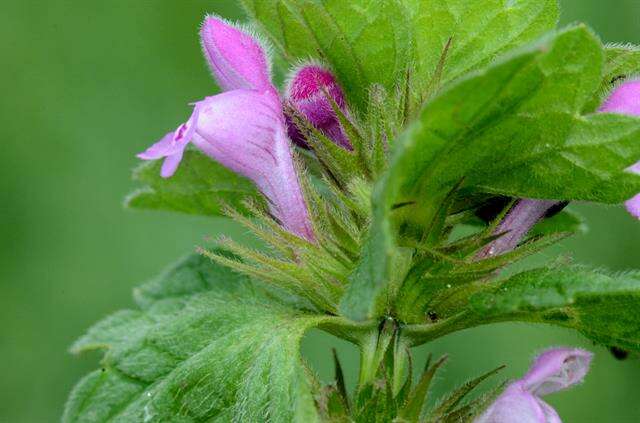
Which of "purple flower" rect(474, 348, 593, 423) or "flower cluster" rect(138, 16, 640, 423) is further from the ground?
"flower cluster" rect(138, 16, 640, 423)

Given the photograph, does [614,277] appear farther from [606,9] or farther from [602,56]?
[606,9]

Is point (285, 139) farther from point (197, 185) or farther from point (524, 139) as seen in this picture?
point (524, 139)

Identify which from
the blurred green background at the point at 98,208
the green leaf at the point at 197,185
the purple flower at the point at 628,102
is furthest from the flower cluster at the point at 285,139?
the blurred green background at the point at 98,208

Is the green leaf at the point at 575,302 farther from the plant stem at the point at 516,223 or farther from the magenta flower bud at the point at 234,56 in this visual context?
the magenta flower bud at the point at 234,56

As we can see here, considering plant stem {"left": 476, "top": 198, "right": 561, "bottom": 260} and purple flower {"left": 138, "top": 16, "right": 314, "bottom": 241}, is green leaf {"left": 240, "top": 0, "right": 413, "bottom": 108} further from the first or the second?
plant stem {"left": 476, "top": 198, "right": 561, "bottom": 260}

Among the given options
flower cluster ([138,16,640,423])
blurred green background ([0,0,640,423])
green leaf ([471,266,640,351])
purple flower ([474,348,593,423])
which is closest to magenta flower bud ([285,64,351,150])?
flower cluster ([138,16,640,423])
